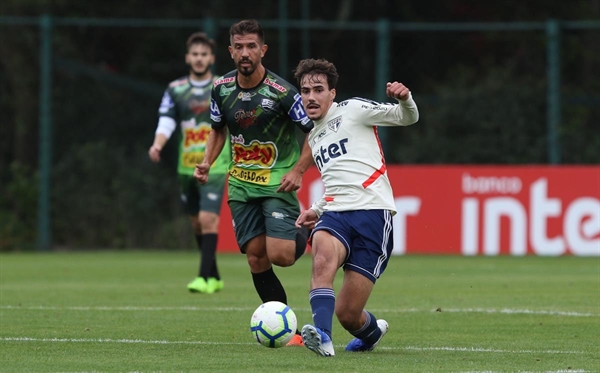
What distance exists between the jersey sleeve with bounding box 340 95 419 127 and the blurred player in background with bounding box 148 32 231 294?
504 cm

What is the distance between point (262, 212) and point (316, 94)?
122cm

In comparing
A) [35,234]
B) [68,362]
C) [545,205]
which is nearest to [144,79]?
[35,234]

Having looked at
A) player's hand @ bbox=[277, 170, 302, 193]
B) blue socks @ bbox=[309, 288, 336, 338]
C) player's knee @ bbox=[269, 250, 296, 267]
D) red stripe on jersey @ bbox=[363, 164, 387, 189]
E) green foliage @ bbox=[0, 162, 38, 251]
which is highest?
red stripe on jersey @ bbox=[363, 164, 387, 189]

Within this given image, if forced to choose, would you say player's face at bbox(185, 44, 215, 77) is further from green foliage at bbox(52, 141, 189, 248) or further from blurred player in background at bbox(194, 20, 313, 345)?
green foliage at bbox(52, 141, 189, 248)

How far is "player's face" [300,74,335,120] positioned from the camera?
8.06m

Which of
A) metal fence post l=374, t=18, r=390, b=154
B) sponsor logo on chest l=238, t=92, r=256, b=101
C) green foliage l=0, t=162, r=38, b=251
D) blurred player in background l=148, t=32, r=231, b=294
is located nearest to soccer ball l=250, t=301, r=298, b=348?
sponsor logo on chest l=238, t=92, r=256, b=101

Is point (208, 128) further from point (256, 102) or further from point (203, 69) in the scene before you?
point (256, 102)

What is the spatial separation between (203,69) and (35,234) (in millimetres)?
9959

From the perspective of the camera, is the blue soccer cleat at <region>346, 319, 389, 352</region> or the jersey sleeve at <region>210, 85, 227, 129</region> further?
the jersey sleeve at <region>210, 85, 227, 129</region>

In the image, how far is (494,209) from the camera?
63.9 ft

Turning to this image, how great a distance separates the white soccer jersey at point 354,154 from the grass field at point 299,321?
97 cm

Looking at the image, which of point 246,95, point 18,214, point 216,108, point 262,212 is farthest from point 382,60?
point 262,212

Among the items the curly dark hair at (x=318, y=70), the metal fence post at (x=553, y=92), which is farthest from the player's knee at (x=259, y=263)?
the metal fence post at (x=553, y=92)

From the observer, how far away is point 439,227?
1972 cm
